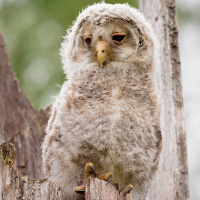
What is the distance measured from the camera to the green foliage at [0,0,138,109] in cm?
707

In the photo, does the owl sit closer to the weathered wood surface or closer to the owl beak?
the owl beak

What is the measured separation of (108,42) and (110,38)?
0.04m

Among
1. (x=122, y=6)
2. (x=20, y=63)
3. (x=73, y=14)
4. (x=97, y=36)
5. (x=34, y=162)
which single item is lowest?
(x=34, y=162)

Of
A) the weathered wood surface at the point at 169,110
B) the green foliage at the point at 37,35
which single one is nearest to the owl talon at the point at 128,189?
the weathered wood surface at the point at 169,110

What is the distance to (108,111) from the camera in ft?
11.6

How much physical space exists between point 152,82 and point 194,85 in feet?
15.1

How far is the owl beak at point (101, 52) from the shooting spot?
3.74 m

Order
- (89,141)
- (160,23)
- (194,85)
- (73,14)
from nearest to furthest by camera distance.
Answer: (89,141), (160,23), (73,14), (194,85)

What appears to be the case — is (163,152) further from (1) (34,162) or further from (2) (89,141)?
(1) (34,162)

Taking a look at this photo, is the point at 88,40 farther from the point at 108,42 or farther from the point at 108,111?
the point at 108,111

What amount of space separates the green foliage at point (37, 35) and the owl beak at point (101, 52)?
10.4ft

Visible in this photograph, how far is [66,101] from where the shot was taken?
12.0ft

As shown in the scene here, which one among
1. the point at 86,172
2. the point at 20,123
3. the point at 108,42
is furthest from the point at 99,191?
the point at 20,123

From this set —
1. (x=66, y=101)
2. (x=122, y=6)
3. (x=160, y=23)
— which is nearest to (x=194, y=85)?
(x=160, y=23)
